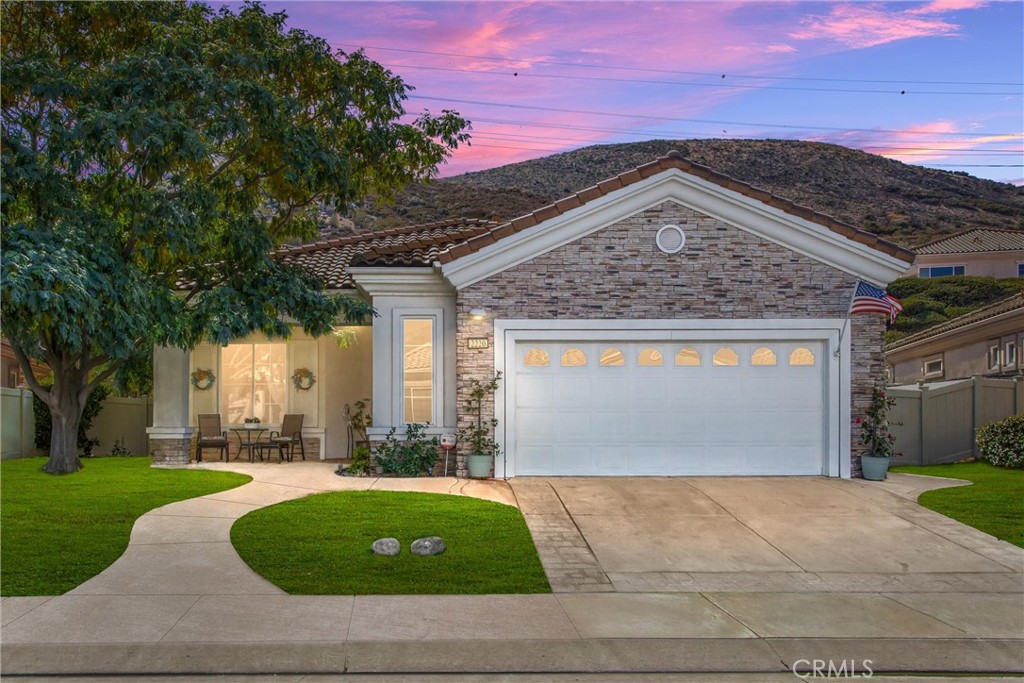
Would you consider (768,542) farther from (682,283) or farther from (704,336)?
(682,283)

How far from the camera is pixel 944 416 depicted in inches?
781

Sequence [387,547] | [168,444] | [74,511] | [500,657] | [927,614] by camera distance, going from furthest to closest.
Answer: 1. [168,444]
2. [74,511]
3. [387,547]
4. [927,614]
5. [500,657]

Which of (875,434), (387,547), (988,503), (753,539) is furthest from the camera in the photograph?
(875,434)

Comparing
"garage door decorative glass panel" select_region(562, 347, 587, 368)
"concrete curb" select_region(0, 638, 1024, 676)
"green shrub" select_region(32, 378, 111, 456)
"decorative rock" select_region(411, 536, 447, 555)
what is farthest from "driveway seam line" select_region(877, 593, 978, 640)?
Result: "green shrub" select_region(32, 378, 111, 456)

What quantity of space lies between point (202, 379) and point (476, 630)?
12291 millimetres

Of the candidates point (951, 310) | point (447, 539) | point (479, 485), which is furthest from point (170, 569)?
point (951, 310)

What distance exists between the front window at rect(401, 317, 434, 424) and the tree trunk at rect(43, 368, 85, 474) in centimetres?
559

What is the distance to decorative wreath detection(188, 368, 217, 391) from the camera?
1845 cm

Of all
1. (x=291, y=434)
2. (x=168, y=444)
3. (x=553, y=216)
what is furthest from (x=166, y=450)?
(x=553, y=216)

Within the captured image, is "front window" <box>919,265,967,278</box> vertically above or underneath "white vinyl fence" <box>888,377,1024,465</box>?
above

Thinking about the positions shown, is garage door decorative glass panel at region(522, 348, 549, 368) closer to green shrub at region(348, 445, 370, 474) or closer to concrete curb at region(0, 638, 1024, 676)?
green shrub at region(348, 445, 370, 474)

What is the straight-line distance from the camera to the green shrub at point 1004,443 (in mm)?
17844

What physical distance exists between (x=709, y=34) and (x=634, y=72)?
402 inches

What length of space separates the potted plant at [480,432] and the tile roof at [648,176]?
2156 mm
